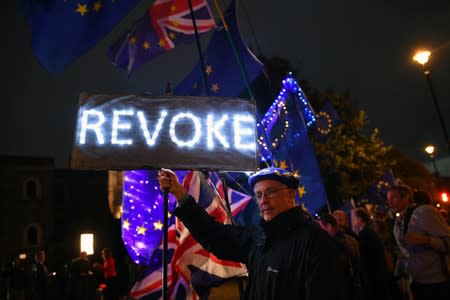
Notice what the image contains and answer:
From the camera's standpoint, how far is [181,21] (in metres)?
7.80

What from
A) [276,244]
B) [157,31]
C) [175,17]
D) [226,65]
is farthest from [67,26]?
[276,244]

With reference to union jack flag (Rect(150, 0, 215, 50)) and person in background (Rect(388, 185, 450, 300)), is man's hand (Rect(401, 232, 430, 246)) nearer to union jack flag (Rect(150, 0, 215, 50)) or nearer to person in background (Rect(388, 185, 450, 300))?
person in background (Rect(388, 185, 450, 300))

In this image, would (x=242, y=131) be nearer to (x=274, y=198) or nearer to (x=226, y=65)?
(x=274, y=198)

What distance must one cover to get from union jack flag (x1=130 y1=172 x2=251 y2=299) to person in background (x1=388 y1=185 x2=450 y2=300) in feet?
6.30

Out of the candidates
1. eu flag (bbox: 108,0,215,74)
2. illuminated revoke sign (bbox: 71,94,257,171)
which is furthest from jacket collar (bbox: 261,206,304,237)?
eu flag (bbox: 108,0,215,74)

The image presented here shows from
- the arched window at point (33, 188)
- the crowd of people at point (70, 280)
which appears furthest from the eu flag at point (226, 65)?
the arched window at point (33, 188)

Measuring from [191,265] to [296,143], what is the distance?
4.76 m

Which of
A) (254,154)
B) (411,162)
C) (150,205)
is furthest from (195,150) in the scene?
(411,162)

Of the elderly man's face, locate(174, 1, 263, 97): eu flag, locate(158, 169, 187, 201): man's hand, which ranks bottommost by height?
the elderly man's face

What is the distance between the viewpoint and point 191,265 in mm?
4645

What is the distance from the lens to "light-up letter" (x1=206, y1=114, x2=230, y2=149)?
338 cm

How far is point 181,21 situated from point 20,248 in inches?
1071

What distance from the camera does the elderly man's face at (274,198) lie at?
2.74 metres

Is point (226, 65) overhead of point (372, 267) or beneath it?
overhead
